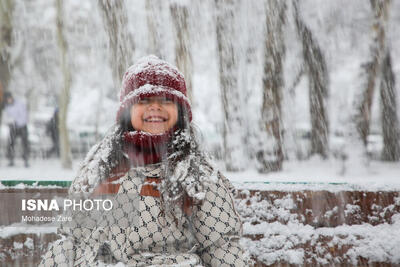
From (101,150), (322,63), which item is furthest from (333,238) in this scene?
(322,63)

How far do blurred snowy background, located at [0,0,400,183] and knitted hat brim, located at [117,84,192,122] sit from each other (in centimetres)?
27

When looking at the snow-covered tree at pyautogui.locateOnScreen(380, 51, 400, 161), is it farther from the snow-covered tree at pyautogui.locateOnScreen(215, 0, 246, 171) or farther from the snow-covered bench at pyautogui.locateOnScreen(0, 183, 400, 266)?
the snow-covered bench at pyautogui.locateOnScreen(0, 183, 400, 266)

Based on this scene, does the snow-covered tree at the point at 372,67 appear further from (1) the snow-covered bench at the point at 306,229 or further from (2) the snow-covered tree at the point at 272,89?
(1) the snow-covered bench at the point at 306,229

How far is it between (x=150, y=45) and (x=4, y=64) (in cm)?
613

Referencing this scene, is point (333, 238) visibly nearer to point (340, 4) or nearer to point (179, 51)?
point (179, 51)

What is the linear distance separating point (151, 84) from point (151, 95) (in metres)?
0.08

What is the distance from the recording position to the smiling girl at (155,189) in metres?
2.07

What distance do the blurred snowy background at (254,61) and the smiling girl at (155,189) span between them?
317 mm

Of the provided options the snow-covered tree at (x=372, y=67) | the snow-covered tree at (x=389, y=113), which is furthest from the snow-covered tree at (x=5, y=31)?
the snow-covered tree at (x=389, y=113)

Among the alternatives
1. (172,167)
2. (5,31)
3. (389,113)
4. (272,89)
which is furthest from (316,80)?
(172,167)

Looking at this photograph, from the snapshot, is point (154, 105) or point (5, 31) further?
point (5, 31)

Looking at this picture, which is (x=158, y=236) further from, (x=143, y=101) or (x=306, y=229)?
(x=306, y=229)

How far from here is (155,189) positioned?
7.00 ft

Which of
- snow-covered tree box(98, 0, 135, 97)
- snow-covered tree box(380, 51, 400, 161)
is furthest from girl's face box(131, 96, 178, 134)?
snow-covered tree box(380, 51, 400, 161)
